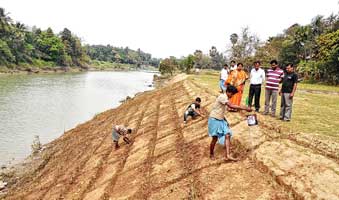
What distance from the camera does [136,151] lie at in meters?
A: 11.0

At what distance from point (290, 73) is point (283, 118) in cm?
146

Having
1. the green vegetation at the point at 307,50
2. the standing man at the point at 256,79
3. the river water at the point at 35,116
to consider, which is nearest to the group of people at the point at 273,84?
the standing man at the point at 256,79

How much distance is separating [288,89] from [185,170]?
14.3 ft

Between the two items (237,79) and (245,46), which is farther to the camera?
(245,46)

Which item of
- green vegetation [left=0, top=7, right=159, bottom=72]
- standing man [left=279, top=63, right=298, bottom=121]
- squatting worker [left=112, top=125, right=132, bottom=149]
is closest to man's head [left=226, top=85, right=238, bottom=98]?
standing man [left=279, top=63, right=298, bottom=121]

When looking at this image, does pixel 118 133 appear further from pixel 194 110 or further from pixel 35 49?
pixel 35 49

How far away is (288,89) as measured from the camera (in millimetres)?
9602

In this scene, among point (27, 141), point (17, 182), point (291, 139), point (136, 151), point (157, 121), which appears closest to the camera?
point (291, 139)

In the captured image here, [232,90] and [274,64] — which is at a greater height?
[274,64]

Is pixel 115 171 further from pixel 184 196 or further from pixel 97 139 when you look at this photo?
pixel 97 139

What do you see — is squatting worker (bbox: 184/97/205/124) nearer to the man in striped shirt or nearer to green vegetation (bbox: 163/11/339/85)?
the man in striped shirt

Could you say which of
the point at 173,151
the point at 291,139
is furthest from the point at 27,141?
the point at 291,139

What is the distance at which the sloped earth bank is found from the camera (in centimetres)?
617

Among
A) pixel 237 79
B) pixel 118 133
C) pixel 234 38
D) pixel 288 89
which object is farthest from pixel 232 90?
pixel 234 38
